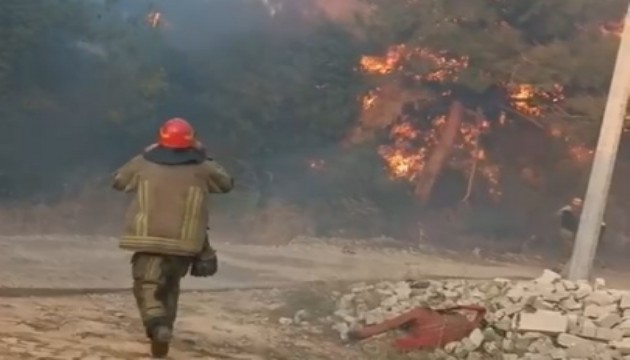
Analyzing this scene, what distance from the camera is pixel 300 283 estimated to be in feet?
40.6

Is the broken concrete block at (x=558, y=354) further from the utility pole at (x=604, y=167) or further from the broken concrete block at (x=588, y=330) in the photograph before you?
the utility pole at (x=604, y=167)

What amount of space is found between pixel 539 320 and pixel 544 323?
5cm

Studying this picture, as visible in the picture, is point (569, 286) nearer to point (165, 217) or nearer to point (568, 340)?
point (568, 340)

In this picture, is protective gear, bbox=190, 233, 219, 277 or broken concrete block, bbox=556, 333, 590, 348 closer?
protective gear, bbox=190, 233, 219, 277

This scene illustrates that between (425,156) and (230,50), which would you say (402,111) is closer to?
(425,156)

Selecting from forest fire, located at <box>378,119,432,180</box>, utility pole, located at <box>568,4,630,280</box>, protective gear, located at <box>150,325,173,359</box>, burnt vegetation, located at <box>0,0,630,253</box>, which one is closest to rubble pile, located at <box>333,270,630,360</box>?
utility pole, located at <box>568,4,630,280</box>

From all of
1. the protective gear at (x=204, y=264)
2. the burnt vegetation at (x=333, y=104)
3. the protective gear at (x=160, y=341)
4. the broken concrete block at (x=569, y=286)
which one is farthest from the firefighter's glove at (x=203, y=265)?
the burnt vegetation at (x=333, y=104)

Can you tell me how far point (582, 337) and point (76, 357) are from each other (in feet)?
16.2

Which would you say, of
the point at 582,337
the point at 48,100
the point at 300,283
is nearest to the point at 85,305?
the point at 300,283

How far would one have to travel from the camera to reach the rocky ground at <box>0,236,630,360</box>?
7418 mm

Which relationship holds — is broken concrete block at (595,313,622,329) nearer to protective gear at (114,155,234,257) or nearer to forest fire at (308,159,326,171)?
protective gear at (114,155,234,257)

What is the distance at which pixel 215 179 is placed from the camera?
6.35m

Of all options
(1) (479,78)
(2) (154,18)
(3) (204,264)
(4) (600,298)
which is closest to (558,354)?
(4) (600,298)

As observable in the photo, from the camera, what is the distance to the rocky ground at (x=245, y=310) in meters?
7.42
